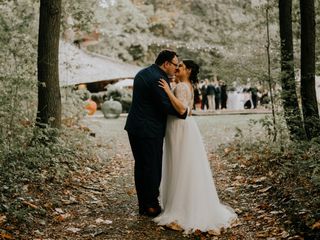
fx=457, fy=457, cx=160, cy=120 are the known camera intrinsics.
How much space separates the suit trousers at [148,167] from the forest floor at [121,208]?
30cm

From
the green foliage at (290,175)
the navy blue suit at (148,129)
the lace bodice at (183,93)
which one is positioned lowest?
the green foliage at (290,175)

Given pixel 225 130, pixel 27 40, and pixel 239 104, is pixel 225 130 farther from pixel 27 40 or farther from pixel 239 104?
pixel 239 104

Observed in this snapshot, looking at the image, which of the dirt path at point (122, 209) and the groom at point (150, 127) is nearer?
the dirt path at point (122, 209)

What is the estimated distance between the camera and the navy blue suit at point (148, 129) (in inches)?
240

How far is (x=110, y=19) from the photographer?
3684cm

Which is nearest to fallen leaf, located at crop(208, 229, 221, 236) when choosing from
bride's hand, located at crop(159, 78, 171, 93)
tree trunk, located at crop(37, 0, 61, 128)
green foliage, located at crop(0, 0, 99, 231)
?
bride's hand, located at crop(159, 78, 171, 93)

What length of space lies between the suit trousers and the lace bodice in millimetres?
603

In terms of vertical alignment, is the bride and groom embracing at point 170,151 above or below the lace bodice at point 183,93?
below

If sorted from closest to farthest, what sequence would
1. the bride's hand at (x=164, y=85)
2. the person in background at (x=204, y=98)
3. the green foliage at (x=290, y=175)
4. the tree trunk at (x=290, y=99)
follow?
the green foliage at (x=290, y=175) < the bride's hand at (x=164, y=85) < the tree trunk at (x=290, y=99) < the person in background at (x=204, y=98)

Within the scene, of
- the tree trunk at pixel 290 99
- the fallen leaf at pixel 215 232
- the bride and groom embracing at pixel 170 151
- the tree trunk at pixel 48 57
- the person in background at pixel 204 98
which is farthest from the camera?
the person in background at pixel 204 98

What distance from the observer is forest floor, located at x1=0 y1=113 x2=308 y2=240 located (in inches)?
217

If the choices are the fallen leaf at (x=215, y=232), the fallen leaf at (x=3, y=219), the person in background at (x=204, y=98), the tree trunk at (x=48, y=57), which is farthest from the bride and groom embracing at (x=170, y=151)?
the person in background at (x=204, y=98)

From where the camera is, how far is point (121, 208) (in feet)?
22.3

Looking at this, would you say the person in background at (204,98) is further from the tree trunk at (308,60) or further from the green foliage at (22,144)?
the tree trunk at (308,60)
